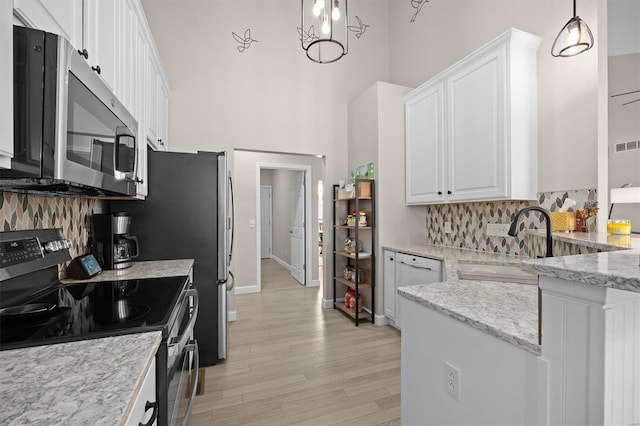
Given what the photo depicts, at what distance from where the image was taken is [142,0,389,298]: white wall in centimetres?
344

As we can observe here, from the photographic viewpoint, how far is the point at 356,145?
154 inches

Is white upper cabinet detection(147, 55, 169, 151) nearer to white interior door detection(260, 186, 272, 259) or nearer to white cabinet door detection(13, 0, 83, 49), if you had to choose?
white cabinet door detection(13, 0, 83, 49)

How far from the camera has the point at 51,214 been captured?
5.32ft

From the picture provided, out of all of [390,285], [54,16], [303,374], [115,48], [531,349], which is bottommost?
[303,374]

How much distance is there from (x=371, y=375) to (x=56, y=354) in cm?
209

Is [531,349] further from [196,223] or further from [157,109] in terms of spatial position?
[157,109]

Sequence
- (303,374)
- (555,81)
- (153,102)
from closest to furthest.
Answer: (555,81) < (303,374) < (153,102)

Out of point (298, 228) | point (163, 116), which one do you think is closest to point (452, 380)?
point (163, 116)

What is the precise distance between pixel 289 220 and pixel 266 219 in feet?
6.06

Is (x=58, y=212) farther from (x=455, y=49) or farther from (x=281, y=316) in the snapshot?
(x=455, y=49)

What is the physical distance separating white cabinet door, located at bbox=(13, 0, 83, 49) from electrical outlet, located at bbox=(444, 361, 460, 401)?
5.58 feet

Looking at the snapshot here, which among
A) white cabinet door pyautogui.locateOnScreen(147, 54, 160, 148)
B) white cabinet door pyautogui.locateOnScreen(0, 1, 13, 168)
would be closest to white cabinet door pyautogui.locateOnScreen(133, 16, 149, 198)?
white cabinet door pyautogui.locateOnScreen(147, 54, 160, 148)

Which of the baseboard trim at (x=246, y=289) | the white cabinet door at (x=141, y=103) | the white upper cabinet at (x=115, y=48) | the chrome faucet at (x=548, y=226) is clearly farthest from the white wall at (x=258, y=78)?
the chrome faucet at (x=548, y=226)

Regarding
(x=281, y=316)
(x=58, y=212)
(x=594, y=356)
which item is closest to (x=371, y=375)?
(x=281, y=316)
